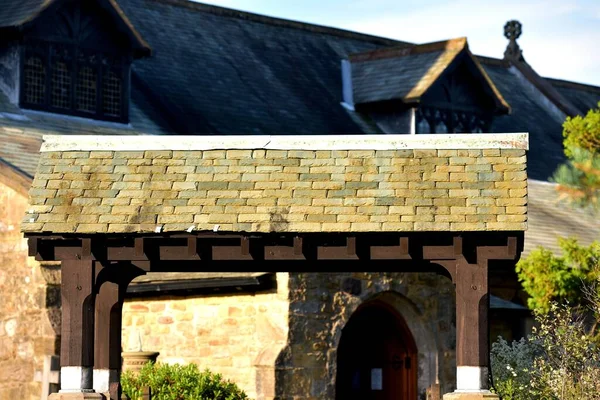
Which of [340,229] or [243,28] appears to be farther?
[243,28]

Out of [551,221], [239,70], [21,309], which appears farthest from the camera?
[239,70]

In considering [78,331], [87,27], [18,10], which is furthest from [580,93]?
[78,331]

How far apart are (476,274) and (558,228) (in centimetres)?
1416

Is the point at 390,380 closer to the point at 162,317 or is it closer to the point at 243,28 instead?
the point at 162,317

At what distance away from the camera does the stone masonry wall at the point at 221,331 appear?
1964cm

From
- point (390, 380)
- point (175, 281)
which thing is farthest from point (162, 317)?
point (390, 380)

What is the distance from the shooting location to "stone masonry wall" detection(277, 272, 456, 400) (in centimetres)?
1966

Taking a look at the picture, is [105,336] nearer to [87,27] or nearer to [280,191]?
[280,191]

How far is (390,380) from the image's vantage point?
22.4 metres

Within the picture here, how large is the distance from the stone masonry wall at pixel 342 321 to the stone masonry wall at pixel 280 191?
16.5 ft

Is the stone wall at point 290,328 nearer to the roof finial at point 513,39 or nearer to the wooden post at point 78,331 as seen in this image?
Result: the wooden post at point 78,331

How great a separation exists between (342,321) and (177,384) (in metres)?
2.65

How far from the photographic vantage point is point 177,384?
61.2 ft

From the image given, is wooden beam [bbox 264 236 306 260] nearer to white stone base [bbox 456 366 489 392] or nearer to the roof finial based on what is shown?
white stone base [bbox 456 366 489 392]
